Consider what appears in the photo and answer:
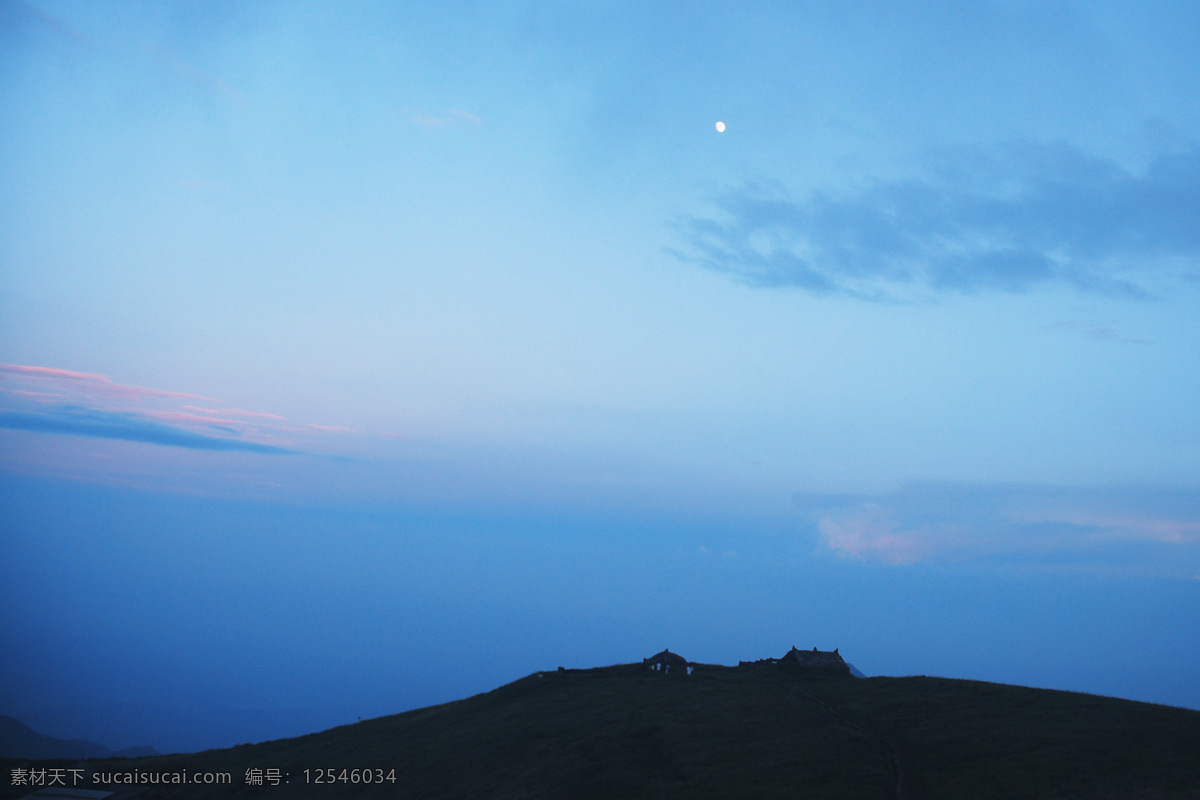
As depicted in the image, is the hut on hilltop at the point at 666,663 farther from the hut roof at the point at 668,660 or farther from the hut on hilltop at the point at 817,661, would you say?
the hut on hilltop at the point at 817,661

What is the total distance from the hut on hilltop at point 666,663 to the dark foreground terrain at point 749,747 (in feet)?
16.4

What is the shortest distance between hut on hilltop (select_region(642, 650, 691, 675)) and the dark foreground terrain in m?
5.01

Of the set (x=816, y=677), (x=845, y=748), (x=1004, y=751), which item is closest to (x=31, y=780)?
(x=845, y=748)

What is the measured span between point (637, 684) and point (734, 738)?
23.4 meters

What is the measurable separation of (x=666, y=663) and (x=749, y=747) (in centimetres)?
3436

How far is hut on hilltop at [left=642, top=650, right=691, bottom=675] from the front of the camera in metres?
77.4

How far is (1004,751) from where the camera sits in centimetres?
3878

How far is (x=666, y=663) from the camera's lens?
256 ft

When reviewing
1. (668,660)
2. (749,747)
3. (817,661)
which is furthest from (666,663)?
(749,747)

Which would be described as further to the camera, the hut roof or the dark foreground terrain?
the hut roof

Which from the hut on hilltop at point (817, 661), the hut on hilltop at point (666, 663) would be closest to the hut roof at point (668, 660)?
the hut on hilltop at point (666, 663)

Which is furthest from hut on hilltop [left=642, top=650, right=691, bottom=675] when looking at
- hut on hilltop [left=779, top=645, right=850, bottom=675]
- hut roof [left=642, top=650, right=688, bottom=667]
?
hut on hilltop [left=779, top=645, right=850, bottom=675]

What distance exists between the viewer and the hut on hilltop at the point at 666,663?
77.4 metres

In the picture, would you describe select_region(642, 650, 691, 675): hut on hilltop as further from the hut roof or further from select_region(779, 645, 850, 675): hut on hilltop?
select_region(779, 645, 850, 675): hut on hilltop
